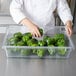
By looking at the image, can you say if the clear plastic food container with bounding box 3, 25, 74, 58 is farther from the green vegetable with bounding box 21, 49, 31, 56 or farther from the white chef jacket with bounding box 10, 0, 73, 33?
the white chef jacket with bounding box 10, 0, 73, 33

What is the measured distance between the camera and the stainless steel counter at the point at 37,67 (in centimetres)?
84

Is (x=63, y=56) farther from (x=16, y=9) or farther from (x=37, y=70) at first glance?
(x=16, y=9)

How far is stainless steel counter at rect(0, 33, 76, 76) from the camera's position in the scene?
84 cm

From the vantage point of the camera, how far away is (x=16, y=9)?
50.2 inches

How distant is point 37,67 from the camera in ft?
2.89

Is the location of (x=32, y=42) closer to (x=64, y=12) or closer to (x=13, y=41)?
(x=13, y=41)

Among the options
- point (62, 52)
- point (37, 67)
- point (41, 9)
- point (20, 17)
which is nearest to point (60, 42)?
point (62, 52)

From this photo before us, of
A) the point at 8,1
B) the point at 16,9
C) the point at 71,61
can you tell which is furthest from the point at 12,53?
the point at 8,1

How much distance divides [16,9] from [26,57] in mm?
432

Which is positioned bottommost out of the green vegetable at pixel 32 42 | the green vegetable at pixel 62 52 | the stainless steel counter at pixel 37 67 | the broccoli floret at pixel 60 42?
the stainless steel counter at pixel 37 67

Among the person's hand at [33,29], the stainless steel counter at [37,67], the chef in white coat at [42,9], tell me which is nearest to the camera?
the stainless steel counter at [37,67]

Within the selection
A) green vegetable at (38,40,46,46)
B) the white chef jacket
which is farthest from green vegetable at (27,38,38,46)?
the white chef jacket

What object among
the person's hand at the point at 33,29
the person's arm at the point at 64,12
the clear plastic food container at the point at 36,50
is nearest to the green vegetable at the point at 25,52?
the clear plastic food container at the point at 36,50

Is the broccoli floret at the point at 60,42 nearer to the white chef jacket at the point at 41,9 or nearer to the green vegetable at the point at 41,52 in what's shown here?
the green vegetable at the point at 41,52
